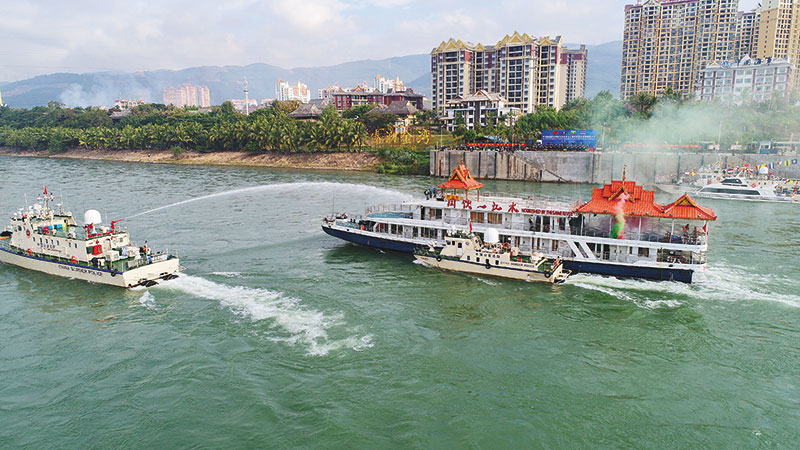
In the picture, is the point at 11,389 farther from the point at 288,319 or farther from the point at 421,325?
the point at 421,325

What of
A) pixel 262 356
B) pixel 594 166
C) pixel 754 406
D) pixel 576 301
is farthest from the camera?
pixel 594 166

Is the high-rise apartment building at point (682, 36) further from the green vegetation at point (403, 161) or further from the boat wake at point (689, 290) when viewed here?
the boat wake at point (689, 290)

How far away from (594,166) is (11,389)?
8979cm

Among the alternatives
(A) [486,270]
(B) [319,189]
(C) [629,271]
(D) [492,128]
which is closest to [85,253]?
(A) [486,270]

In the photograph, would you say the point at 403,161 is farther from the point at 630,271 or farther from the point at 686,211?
the point at 686,211

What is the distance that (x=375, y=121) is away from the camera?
14375 centimetres

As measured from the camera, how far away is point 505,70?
568 feet

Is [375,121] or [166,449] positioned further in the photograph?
[375,121]

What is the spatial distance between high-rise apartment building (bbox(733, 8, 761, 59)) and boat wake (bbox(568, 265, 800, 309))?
187m

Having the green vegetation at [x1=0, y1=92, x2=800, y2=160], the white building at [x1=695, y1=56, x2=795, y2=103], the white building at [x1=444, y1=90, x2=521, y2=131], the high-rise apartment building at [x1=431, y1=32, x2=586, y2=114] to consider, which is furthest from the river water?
the white building at [x1=695, y1=56, x2=795, y2=103]

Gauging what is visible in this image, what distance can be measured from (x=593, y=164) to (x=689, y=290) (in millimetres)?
62575

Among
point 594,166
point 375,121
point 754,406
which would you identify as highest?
point 375,121

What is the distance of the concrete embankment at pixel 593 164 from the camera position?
9150cm

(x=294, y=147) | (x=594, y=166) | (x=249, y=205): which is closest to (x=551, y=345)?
(x=249, y=205)
